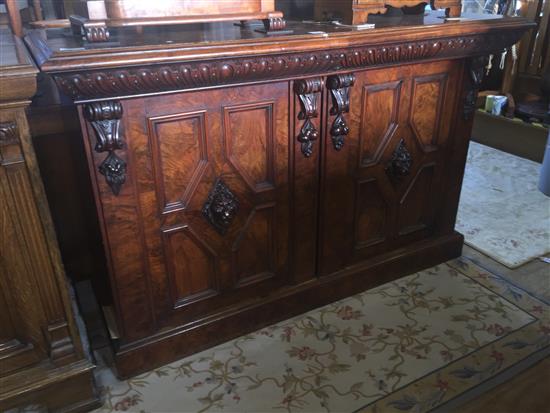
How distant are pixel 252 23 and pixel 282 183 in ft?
1.99

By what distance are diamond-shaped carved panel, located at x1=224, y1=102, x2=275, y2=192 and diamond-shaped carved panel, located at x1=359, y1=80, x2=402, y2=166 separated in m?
0.36

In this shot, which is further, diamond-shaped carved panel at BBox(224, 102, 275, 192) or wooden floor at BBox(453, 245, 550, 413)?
diamond-shaped carved panel at BBox(224, 102, 275, 192)

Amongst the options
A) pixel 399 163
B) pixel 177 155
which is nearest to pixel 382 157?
pixel 399 163

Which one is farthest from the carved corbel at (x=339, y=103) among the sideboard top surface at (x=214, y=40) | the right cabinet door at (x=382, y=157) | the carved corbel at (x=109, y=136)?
the carved corbel at (x=109, y=136)

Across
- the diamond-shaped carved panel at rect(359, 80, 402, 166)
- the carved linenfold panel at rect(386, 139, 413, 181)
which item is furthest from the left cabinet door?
the carved linenfold panel at rect(386, 139, 413, 181)

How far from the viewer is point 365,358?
166 centimetres

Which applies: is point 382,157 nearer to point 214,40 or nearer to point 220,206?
point 220,206

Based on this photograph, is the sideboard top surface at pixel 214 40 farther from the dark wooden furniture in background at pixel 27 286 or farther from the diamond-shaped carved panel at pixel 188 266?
the diamond-shaped carved panel at pixel 188 266

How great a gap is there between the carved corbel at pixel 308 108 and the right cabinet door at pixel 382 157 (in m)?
0.06

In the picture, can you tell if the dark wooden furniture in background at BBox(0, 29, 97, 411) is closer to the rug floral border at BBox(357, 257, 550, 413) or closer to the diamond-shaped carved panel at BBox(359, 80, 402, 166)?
the rug floral border at BBox(357, 257, 550, 413)

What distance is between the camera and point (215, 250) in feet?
5.24

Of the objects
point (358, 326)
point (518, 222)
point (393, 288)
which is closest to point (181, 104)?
point (358, 326)

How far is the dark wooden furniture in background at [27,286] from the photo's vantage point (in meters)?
1.12

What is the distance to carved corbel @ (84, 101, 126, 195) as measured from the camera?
1214mm
